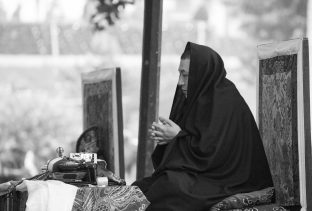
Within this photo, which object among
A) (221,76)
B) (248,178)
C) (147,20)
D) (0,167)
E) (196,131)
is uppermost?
(147,20)

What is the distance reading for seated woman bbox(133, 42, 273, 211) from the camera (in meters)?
3.23

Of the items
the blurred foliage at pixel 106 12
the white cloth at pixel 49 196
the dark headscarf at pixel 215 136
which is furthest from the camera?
the blurred foliage at pixel 106 12

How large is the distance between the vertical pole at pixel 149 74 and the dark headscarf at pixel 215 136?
73.8 inches

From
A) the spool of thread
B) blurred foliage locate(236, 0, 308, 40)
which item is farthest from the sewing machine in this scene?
blurred foliage locate(236, 0, 308, 40)

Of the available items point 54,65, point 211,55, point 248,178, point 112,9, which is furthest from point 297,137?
point 54,65

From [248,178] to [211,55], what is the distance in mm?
593

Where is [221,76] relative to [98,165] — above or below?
above

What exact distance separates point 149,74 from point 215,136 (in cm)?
214

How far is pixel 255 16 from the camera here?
8867 mm

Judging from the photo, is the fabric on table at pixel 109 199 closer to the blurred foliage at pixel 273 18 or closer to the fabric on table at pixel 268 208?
the fabric on table at pixel 268 208

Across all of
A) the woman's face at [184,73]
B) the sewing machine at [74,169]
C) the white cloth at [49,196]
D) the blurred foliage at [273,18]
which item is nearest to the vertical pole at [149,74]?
the woman's face at [184,73]

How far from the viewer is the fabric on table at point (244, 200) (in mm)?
3188

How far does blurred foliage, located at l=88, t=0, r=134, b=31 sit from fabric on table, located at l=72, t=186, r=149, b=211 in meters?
2.71

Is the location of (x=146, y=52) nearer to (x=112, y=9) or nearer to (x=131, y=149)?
(x=112, y=9)
